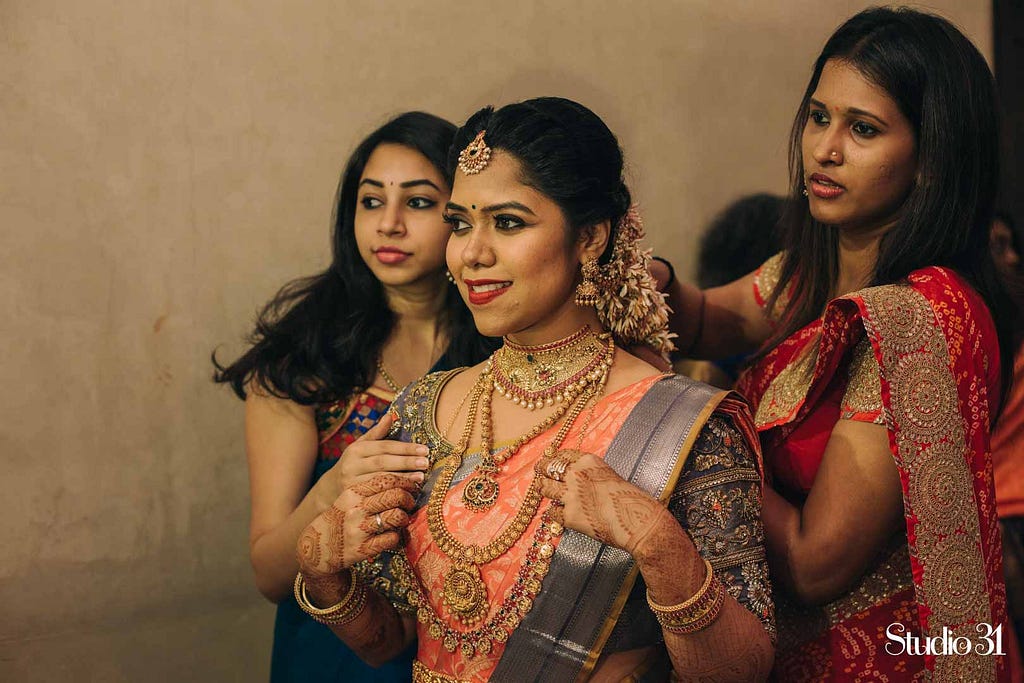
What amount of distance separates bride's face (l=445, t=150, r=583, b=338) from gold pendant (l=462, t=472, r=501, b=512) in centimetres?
27

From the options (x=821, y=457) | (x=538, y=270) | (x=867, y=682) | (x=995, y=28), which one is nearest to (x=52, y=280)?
(x=538, y=270)

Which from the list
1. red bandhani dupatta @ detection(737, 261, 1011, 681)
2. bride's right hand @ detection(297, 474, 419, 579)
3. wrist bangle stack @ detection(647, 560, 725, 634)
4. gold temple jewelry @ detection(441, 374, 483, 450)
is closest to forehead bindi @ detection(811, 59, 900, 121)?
red bandhani dupatta @ detection(737, 261, 1011, 681)

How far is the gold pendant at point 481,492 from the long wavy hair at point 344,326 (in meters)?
0.68

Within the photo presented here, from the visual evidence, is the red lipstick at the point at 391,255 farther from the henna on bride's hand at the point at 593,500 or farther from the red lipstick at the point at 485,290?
the henna on bride's hand at the point at 593,500

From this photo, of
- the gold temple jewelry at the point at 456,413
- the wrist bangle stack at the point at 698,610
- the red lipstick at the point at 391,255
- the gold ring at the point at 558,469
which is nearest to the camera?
the wrist bangle stack at the point at 698,610

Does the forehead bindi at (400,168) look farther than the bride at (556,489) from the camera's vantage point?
Yes

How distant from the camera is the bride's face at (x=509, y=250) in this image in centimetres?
175

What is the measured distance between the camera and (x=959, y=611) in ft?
6.00

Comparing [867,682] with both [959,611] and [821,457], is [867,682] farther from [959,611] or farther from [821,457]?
[821,457]

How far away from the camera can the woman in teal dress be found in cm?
236

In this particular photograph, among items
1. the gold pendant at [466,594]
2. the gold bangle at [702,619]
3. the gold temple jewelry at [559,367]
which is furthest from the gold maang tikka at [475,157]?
the gold bangle at [702,619]

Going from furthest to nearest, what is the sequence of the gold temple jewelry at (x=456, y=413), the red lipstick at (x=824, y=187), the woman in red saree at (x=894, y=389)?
1. the red lipstick at (x=824, y=187)
2. the gold temple jewelry at (x=456, y=413)
3. the woman in red saree at (x=894, y=389)

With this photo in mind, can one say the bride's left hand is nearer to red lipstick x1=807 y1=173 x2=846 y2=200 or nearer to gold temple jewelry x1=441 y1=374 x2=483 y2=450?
gold temple jewelry x1=441 y1=374 x2=483 y2=450

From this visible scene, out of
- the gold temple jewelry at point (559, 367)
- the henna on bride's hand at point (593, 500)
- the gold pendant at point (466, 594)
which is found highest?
the gold temple jewelry at point (559, 367)
